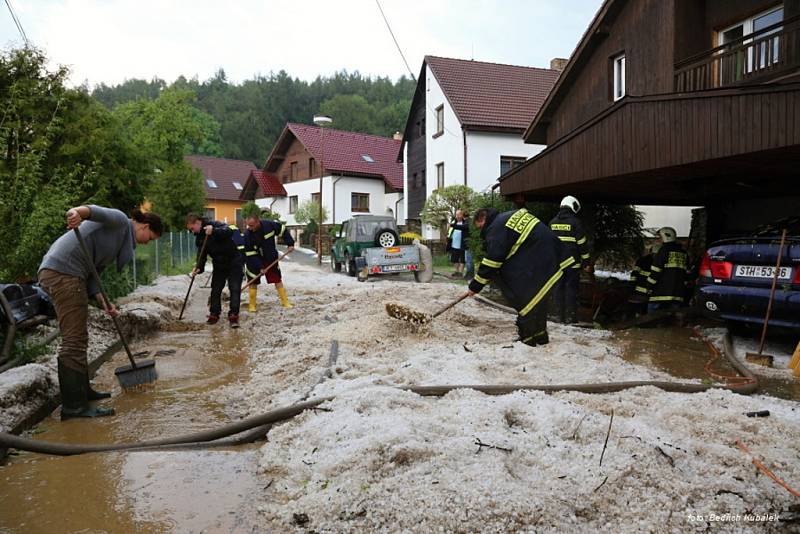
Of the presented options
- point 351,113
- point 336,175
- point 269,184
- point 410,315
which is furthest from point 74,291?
point 351,113

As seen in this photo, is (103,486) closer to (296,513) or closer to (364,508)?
(296,513)

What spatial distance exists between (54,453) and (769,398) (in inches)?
196

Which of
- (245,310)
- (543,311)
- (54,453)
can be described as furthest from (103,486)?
(245,310)

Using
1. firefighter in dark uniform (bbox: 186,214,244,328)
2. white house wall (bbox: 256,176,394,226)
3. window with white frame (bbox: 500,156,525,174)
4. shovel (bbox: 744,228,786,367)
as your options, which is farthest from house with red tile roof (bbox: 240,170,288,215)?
shovel (bbox: 744,228,786,367)

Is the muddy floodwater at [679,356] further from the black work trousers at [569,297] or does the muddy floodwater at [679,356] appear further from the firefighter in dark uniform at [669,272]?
the black work trousers at [569,297]

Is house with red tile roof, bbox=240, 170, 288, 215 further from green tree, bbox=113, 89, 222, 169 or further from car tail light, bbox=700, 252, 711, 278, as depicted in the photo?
car tail light, bbox=700, 252, 711, 278

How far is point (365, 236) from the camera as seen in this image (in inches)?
701

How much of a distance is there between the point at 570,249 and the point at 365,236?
33.6 ft

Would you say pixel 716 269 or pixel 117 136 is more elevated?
pixel 117 136

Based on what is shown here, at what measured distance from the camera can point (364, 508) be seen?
2.52m

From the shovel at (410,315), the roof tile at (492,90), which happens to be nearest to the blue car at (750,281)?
the shovel at (410,315)

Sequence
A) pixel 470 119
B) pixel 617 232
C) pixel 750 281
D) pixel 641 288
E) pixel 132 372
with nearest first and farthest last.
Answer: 1. pixel 132 372
2. pixel 750 281
3. pixel 641 288
4. pixel 617 232
5. pixel 470 119

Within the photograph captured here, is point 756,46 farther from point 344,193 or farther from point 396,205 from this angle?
point 344,193

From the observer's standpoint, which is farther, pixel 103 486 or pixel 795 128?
pixel 795 128
